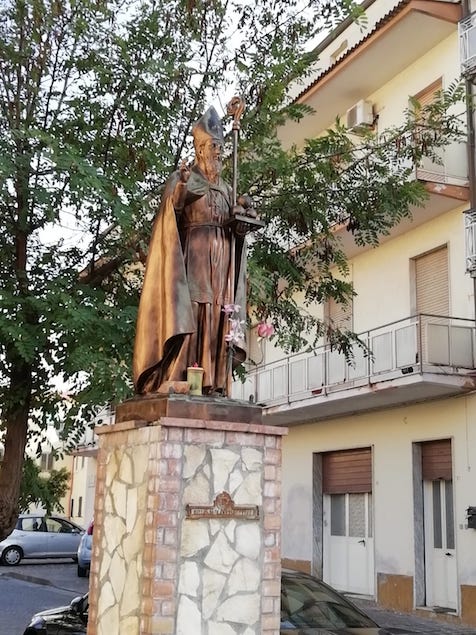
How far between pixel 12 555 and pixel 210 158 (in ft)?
73.4

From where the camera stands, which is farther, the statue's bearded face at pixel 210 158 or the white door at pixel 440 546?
the white door at pixel 440 546

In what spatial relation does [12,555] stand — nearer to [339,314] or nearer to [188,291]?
[339,314]

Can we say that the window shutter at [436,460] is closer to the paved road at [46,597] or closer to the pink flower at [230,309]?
the paved road at [46,597]

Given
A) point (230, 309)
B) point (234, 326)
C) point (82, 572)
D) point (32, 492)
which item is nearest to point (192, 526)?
point (234, 326)

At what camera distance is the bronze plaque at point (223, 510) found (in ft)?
18.6

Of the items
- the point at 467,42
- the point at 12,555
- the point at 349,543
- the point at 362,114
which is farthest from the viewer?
the point at 12,555

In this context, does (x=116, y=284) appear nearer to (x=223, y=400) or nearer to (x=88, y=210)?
(x=88, y=210)

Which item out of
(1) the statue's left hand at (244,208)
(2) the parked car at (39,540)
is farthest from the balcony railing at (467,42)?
(2) the parked car at (39,540)

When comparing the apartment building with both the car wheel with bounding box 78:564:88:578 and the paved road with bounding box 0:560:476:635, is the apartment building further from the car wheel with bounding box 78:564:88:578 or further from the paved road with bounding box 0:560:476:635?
the car wheel with bounding box 78:564:88:578

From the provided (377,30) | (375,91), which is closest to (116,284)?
(377,30)

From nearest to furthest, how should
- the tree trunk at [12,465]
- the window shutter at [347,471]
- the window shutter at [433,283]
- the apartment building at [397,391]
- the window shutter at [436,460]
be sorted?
1. the tree trunk at [12,465]
2. the apartment building at [397,391]
3. the window shutter at [436,460]
4. the window shutter at [433,283]
5. the window shutter at [347,471]

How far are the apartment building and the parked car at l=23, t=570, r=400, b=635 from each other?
6.11 metres

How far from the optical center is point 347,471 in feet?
60.4

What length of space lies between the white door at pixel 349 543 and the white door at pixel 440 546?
5.45 ft
